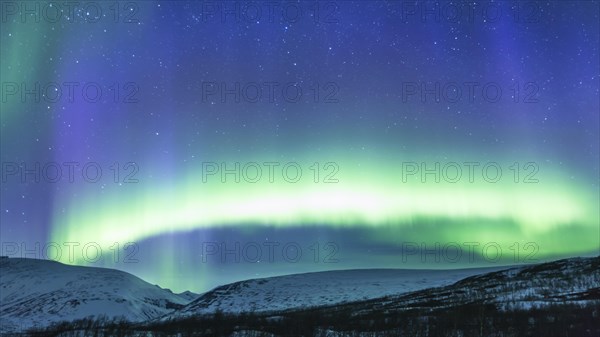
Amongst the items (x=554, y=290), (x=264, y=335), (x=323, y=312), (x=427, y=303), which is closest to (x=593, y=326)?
(x=264, y=335)

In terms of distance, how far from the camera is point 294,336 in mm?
79750

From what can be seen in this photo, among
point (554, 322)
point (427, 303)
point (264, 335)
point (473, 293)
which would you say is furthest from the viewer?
point (473, 293)

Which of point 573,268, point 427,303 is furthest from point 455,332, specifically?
point 573,268

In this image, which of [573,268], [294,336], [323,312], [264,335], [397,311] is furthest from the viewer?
[573,268]

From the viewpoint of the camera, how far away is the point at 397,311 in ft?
414

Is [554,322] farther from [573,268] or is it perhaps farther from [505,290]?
[573,268]

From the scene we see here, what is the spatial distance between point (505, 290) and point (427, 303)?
86.4 ft

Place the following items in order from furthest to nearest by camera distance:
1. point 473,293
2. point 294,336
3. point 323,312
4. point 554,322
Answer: point 323,312 → point 473,293 → point 294,336 → point 554,322

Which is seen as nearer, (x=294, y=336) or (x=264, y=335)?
(x=264, y=335)

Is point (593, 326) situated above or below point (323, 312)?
above

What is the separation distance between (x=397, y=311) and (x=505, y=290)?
44793mm

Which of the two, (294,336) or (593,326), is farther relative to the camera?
(294,336)

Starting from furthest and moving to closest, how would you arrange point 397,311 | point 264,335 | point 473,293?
point 473,293, point 397,311, point 264,335

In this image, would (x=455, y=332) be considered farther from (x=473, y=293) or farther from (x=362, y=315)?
(x=473, y=293)
